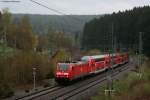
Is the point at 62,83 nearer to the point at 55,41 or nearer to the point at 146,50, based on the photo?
the point at 146,50

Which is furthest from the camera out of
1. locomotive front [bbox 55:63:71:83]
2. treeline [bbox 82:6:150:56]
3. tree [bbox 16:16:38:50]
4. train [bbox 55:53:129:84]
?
tree [bbox 16:16:38:50]

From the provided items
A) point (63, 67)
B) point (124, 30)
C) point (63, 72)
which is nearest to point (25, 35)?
point (124, 30)

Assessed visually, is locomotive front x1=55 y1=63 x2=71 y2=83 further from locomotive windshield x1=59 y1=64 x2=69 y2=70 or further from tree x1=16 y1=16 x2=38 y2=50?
tree x1=16 y1=16 x2=38 y2=50

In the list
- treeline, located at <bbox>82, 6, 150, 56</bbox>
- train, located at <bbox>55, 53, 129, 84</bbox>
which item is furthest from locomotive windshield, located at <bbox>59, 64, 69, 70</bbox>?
treeline, located at <bbox>82, 6, 150, 56</bbox>

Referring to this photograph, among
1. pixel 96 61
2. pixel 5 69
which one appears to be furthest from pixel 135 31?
pixel 5 69

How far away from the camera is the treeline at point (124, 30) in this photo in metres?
103

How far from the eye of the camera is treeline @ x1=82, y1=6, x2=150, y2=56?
103481 millimetres

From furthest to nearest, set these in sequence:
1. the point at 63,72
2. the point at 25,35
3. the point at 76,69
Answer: the point at 25,35, the point at 76,69, the point at 63,72

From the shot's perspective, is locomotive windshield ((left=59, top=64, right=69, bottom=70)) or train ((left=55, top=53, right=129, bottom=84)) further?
locomotive windshield ((left=59, top=64, right=69, bottom=70))

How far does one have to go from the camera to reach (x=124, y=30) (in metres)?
122

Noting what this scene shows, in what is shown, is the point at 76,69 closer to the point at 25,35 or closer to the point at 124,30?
the point at 25,35

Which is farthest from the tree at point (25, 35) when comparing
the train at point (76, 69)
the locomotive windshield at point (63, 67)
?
the locomotive windshield at point (63, 67)

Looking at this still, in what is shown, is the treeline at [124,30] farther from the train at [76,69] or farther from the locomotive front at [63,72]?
the locomotive front at [63,72]

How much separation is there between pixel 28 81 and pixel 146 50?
43.6 metres
